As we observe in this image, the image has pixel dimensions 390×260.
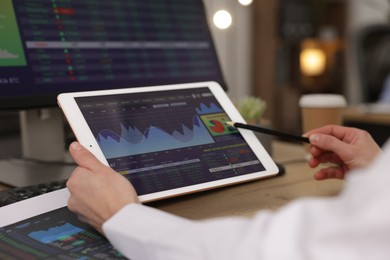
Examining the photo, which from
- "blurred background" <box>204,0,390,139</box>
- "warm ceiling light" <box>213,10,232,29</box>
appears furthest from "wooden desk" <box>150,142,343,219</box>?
"blurred background" <box>204,0,390,139</box>

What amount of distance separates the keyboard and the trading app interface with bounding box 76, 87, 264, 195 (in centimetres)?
15

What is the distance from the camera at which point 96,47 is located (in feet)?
3.48

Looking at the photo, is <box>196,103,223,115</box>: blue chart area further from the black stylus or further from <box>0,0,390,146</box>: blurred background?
<box>0,0,390,146</box>: blurred background

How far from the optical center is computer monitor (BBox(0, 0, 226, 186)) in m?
0.95

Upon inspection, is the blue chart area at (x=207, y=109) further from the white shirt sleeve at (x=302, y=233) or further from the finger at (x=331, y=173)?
the white shirt sleeve at (x=302, y=233)

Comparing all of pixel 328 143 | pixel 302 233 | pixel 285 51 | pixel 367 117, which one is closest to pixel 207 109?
pixel 328 143

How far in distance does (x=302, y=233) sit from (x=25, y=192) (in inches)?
21.3

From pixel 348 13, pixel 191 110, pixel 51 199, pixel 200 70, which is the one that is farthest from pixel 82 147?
pixel 348 13

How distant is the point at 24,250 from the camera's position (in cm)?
63

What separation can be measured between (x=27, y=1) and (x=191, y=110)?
1.35 ft

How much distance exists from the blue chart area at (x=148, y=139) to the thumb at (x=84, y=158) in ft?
0.14

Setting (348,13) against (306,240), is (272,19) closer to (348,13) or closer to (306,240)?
(348,13)

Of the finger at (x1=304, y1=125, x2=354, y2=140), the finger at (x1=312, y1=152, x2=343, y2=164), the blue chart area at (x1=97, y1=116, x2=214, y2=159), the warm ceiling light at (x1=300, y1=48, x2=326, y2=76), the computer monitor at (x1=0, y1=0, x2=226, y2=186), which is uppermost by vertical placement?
the computer monitor at (x1=0, y1=0, x2=226, y2=186)

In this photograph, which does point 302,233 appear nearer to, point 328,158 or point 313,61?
point 328,158
